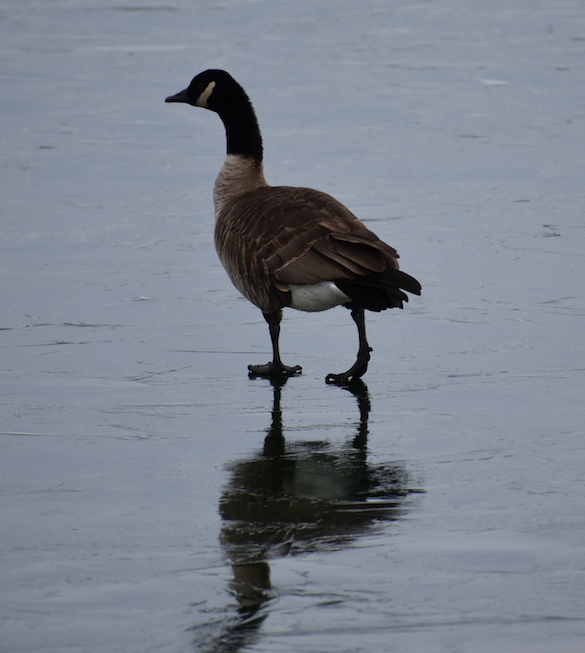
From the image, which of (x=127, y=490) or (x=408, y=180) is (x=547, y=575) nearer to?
(x=127, y=490)

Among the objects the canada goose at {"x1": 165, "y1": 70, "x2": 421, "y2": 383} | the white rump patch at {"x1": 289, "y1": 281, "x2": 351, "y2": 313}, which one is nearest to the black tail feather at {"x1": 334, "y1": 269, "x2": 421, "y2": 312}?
the canada goose at {"x1": 165, "y1": 70, "x2": 421, "y2": 383}

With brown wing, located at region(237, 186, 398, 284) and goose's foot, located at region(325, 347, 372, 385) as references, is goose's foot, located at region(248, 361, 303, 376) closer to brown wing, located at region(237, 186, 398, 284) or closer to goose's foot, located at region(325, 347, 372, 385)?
goose's foot, located at region(325, 347, 372, 385)

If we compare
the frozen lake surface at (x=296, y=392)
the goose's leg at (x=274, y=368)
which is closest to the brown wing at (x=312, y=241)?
the goose's leg at (x=274, y=368)

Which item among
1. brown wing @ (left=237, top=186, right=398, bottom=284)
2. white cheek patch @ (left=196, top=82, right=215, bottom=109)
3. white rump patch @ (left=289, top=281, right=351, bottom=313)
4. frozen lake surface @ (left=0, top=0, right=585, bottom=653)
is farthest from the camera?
white cheek patch @ (left=196, top=82, right=215, bottom=109)

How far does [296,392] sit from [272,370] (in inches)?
10.0

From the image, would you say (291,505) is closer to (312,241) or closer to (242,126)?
(312,241)

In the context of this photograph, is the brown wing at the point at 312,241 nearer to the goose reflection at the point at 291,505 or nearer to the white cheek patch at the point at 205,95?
the goose reflection at the point at 291,505

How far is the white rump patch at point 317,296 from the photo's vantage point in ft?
16.9

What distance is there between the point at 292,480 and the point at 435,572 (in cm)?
91

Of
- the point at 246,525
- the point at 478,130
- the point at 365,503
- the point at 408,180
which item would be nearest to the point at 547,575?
the point at 365,503

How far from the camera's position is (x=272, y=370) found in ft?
17.6

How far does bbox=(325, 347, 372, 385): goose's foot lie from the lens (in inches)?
207

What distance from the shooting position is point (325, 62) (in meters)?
13.9

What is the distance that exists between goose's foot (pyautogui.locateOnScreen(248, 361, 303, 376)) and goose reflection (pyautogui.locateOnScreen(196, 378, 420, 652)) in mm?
744
